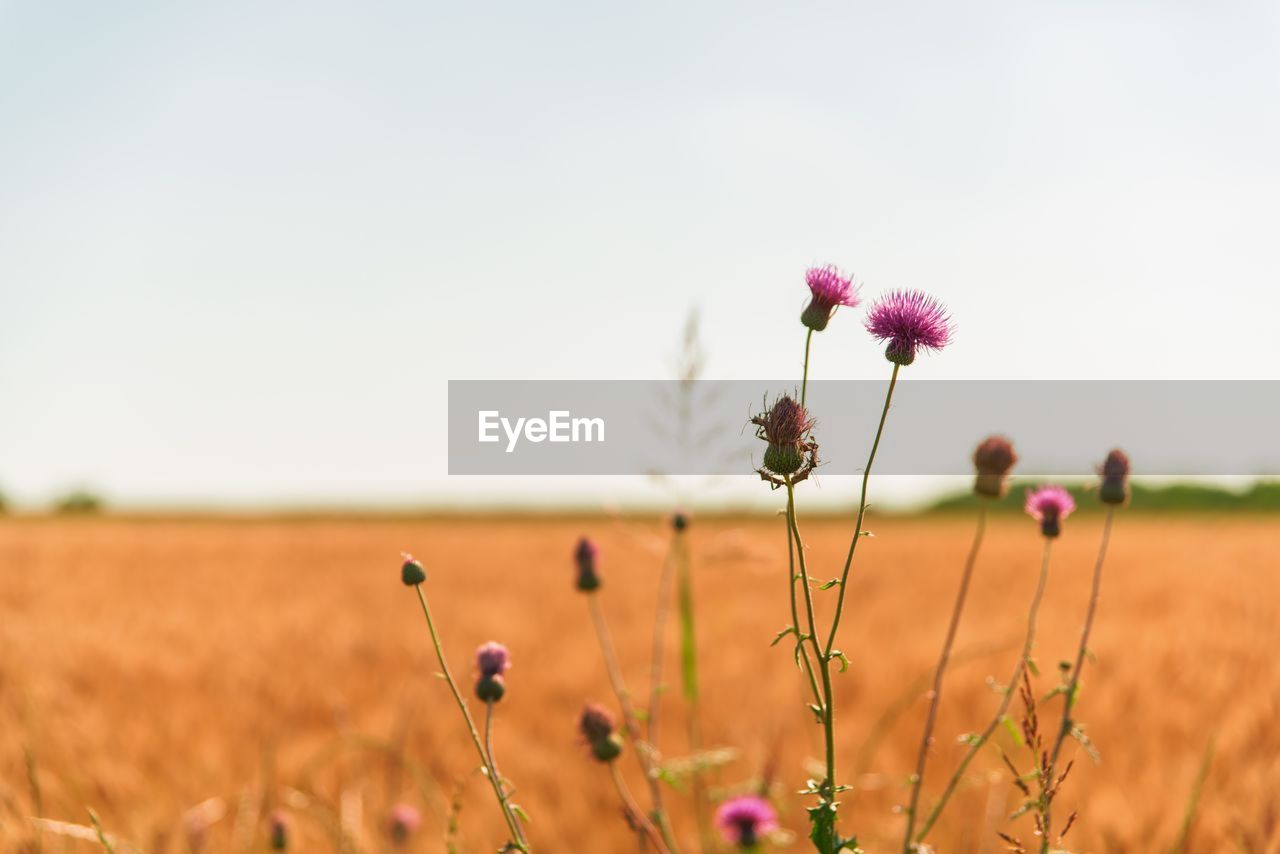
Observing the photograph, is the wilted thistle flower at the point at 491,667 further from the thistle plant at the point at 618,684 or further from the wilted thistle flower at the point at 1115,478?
the wilted thistle flower at the point at 1115,478

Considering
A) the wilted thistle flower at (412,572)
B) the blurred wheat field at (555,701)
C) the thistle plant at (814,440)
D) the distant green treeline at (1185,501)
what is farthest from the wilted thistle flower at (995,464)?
the distant green treeline at (1185,501)

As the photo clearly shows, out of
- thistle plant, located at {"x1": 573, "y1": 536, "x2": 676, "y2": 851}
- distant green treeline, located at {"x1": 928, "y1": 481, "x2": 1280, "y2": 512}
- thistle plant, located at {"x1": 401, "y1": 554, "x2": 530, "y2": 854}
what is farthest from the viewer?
distant green treeline, located at {"x1": 928, "y1": 481, "x2": 1280, "y2": 512}

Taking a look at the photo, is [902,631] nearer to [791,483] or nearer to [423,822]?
[423,822]

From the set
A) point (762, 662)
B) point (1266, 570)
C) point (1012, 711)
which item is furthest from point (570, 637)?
point (1266, 570)

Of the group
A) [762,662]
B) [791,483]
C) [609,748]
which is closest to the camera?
[791,483]

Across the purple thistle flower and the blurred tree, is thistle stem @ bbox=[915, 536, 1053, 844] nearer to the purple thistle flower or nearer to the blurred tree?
the purple thistle flower

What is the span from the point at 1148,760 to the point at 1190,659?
219 centimetres

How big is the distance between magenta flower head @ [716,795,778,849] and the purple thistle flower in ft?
1.26

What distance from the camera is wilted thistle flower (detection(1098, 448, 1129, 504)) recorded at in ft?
5.03

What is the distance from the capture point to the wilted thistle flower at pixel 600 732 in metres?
1.52

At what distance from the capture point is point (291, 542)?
65.7 ft

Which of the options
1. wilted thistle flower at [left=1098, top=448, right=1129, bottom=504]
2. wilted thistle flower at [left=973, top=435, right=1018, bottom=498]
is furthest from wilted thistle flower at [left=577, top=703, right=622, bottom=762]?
wilted thistle flower at [left=1098, top=448, right=1129, bottom=504]

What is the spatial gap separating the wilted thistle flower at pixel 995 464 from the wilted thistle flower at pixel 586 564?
710mm

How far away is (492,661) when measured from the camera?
4.41ft
